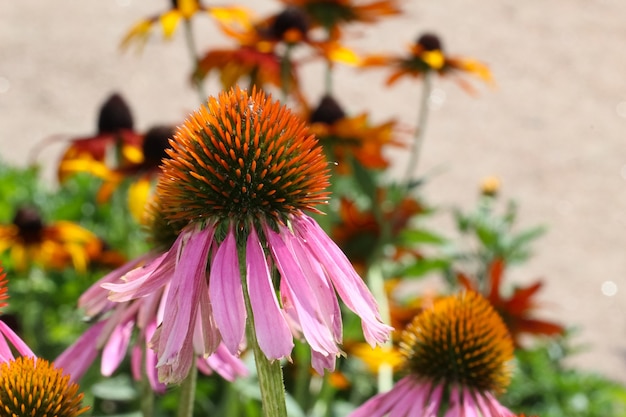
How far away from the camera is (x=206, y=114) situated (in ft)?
2.38

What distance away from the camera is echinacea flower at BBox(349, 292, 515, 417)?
854 mm

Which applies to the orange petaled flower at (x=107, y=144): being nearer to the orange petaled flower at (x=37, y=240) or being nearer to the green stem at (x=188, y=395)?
the orange petaled flower at (x=37, y=240)

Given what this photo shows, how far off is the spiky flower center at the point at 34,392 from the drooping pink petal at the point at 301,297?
147mm

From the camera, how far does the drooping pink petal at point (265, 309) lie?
58 centimetres

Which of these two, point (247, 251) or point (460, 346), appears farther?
point (460, 346)

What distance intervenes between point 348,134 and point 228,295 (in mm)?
1031

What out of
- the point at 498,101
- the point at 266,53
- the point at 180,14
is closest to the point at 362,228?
the point at 266,53

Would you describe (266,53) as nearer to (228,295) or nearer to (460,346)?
(460,346)

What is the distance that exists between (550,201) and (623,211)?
0.23 meters

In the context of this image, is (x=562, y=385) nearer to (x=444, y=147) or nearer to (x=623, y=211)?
(x=623, y=211)

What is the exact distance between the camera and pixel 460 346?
93 centimetres

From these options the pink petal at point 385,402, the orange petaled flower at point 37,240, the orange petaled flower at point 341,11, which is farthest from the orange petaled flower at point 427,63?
Result: the pink petal at point 385,402

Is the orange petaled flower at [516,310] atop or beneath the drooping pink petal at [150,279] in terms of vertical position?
beneath

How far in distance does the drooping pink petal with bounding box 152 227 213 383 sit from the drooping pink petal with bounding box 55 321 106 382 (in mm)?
192
